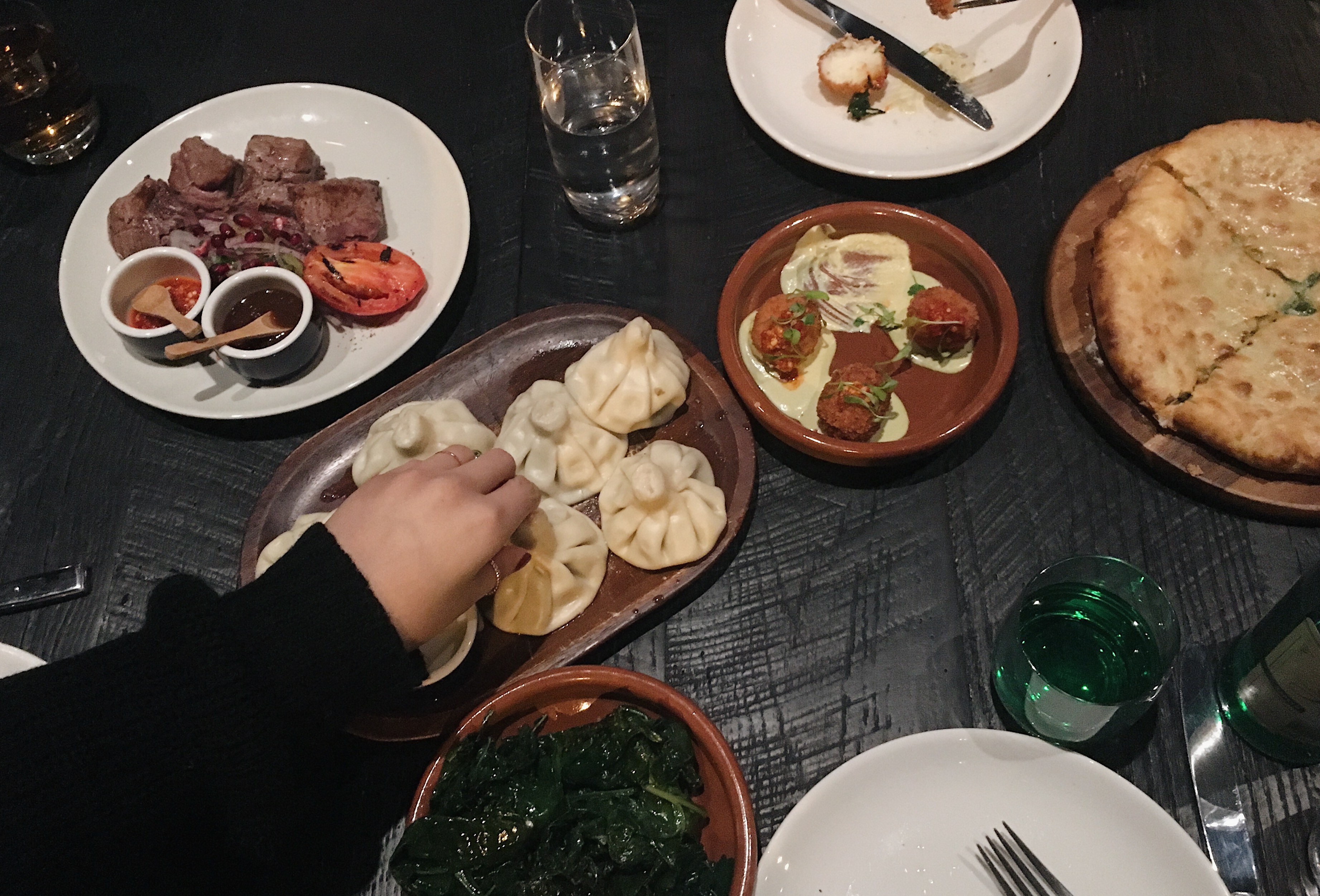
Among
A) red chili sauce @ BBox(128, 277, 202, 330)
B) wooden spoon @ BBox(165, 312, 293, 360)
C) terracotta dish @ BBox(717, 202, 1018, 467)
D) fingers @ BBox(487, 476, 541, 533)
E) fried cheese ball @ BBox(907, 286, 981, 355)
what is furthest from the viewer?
red chili sauce @ BBox(128, 277, 202, 330)

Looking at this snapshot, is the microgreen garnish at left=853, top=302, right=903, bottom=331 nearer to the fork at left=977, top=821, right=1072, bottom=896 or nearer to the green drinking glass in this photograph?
the green drinking glass

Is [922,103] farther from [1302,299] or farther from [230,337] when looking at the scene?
[230,337]

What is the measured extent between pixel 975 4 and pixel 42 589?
9.23ft

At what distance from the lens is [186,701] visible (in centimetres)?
140

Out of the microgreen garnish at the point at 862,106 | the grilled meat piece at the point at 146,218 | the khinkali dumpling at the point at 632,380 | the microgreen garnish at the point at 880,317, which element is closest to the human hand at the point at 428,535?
the khinkali dumpling at the point at 632,380

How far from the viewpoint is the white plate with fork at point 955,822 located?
57.3 inches

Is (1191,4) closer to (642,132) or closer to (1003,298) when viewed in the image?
(1003,298)

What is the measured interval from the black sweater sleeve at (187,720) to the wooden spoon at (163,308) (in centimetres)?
90

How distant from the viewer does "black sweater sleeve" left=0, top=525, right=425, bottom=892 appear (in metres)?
1.35

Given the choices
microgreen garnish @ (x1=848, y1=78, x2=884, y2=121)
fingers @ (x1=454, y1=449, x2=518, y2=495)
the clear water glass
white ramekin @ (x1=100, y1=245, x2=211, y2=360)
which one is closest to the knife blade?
microgreen garnish @ (x1=848, y1=78, x2=884, y2=121)

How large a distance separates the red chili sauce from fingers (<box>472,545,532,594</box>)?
1188 mm

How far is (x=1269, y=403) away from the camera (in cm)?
183

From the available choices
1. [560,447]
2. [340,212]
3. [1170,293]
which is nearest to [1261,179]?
[1170,293]

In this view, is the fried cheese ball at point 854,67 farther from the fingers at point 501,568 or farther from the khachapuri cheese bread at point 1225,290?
the fingers at point 501,568
